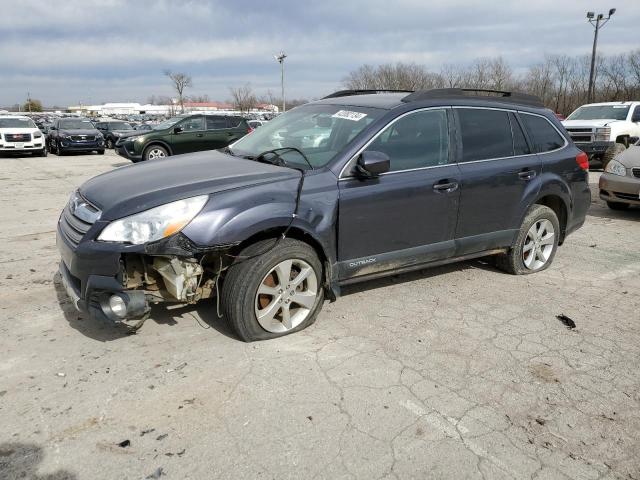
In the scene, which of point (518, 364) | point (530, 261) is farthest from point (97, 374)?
point (530, 261)

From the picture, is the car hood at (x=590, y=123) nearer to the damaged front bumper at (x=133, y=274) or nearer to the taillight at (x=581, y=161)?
the taillight at (x=581, y=161)

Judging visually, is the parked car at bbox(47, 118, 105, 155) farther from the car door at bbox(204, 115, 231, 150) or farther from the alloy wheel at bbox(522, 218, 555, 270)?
the alloy wheel at bbox(522, 218, 555, 270)

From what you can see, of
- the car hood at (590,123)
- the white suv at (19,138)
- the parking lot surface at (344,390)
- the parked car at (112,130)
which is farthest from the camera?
the parked car at (112,130)

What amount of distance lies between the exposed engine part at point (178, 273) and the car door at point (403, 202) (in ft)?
3.58

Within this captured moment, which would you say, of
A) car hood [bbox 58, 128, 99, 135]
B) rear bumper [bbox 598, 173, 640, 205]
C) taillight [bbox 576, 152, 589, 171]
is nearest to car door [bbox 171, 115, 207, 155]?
car hood [bbox 58, 128, 99, 135]

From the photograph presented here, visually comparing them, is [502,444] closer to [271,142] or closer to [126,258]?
[126,258]

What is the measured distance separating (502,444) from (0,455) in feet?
8.12

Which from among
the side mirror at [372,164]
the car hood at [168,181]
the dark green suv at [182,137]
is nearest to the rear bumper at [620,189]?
the side mirror at [372,164]

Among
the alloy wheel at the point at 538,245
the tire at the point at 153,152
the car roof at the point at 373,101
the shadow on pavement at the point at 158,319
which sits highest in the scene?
the car roof at the point at 373,101

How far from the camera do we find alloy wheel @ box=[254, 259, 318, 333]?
356 centimetres

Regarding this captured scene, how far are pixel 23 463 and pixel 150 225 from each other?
4.73ft

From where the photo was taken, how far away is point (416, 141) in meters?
4.22

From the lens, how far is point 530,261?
5230mm

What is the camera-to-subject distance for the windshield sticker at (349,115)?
4197mm
